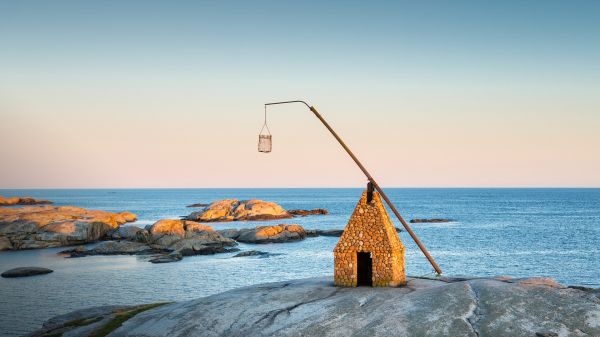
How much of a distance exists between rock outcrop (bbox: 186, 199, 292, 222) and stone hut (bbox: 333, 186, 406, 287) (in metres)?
119

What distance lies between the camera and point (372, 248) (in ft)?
98.8

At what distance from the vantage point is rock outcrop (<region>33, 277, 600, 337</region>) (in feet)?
76.4

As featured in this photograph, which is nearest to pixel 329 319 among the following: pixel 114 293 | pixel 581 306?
pixel 581 306

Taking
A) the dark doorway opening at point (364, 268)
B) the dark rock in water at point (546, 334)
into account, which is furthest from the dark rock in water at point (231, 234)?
the dark rock in water at point (546, 334)

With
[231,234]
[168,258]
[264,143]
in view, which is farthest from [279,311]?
[231,234]

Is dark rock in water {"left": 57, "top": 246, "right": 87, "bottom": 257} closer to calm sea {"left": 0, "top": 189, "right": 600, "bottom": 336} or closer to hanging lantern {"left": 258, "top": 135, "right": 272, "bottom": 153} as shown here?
calm sea {"left": 0, "top": 189, "right": 600, "bottom": 336}

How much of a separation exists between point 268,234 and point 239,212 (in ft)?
168

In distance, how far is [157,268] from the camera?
2749 inches

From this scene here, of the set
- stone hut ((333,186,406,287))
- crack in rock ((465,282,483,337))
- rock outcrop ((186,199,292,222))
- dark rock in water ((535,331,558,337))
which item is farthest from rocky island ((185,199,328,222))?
dark rock in water ((535,331,558,337))

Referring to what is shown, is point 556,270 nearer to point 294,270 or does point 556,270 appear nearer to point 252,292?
point 294,270

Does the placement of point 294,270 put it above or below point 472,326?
below

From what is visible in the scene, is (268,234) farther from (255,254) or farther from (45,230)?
(45,230)

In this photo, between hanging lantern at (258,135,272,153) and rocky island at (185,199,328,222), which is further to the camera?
rocky island at (185,199,328,222)

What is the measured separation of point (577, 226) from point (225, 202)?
95.2 m
